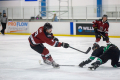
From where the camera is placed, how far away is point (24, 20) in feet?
44.9

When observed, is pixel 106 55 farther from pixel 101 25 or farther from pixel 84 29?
pixel 84 29

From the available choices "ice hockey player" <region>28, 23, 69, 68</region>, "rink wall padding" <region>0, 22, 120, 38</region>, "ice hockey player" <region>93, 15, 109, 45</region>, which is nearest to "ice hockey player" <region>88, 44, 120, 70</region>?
"ice hockey player" <region>28, 23, 69, 68</region>

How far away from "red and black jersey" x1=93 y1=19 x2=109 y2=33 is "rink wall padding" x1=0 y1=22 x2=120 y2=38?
5004mm

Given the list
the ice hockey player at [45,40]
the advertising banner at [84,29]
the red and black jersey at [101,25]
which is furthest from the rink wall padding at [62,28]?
the ice hockey player at [45,40]

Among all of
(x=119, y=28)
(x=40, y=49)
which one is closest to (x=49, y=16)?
(x=119, y=28)

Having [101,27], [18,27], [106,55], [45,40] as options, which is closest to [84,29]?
[18,27]

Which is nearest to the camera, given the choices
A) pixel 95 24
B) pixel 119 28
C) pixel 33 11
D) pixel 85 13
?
pixel 95 24

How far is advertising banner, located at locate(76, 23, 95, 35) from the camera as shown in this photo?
40.6ft

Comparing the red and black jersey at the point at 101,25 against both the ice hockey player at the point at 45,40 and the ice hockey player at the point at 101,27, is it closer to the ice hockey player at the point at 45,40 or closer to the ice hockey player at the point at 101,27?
the ice hockey player at the point at 101,27

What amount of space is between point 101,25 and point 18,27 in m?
7.95

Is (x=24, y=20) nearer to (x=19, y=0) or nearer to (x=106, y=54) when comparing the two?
(x=19, y=0)

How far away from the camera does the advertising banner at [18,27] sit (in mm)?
13781

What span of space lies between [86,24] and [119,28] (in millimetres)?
1780

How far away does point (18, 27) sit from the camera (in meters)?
13.9
